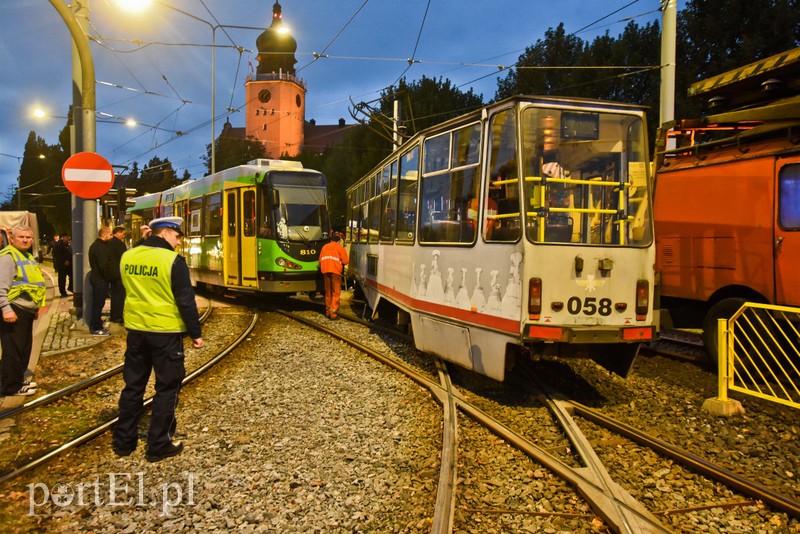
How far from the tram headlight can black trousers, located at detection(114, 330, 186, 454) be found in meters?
8.10

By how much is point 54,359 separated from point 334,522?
607 centimetres

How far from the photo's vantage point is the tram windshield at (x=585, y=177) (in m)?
5.64

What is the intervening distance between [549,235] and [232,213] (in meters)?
9.64

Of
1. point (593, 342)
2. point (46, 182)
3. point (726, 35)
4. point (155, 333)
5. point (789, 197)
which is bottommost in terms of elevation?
point (593, 342)

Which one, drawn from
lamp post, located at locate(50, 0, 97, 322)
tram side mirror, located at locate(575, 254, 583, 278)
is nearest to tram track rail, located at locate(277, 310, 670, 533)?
tram side mirror, located at locate(575, 254, 583, 278)

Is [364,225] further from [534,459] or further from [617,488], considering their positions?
[617,488]

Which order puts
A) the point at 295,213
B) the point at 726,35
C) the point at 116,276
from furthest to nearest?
the point at 726,35, the point at 295,213, the point at 116,276

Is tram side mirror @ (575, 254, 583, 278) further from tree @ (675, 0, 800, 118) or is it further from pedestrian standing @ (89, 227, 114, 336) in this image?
tree @ (675, 0, 800, 118)

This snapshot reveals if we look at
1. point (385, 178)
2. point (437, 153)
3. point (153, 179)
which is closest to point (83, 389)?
point (437, 153)

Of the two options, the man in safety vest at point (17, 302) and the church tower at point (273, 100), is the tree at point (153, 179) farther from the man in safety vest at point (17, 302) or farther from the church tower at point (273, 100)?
the man in safety vest at point (17, 302)

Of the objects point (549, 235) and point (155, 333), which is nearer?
point (155, 333)

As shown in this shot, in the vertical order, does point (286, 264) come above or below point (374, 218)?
below

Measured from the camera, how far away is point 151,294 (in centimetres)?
436

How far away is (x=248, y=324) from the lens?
Answer: 1118cm
